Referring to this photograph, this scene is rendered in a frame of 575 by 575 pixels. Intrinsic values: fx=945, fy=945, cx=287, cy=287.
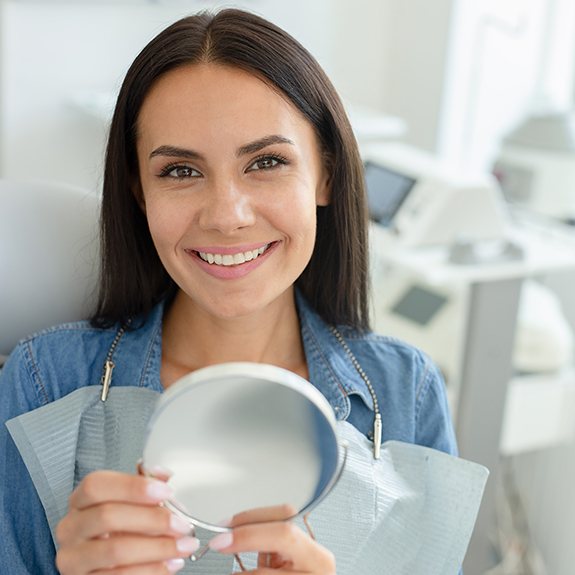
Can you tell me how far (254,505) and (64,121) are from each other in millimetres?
2145

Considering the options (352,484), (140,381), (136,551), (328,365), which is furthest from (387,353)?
(136,551)

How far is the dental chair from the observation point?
3.61 feet

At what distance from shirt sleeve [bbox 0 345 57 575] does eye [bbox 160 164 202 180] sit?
0.27 m

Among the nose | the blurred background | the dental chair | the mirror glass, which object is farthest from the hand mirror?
the blurred background

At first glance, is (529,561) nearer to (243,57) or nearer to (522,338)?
(522,338)

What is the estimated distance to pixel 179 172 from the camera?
0.98 metres

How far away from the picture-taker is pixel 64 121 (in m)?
2.68

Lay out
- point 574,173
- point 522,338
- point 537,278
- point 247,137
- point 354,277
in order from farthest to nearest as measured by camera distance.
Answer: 1. point 537,278
2. point 574,173
3. point 522,338
4. point 354,277
5. point 247,137

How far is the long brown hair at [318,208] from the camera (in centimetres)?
98

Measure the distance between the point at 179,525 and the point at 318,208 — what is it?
0.54 m

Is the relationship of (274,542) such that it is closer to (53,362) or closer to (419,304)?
(53,362)

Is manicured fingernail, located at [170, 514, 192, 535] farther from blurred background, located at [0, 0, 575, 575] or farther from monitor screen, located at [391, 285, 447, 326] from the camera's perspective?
monitor screen, located at [391, 285, 447, 326]

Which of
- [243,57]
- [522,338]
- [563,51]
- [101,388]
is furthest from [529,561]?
[243,57]

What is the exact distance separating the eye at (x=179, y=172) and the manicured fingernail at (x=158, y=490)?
15.0 inches
